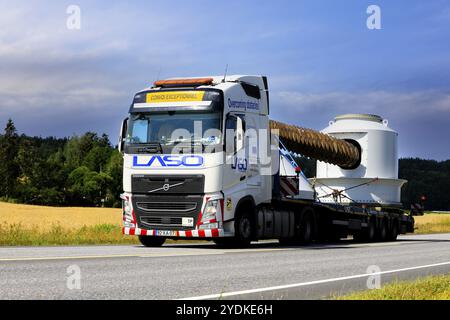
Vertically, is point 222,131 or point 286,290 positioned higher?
point 222,131

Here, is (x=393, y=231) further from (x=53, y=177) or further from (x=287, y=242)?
(x=53, y=177)

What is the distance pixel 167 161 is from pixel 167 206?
3.33 feet

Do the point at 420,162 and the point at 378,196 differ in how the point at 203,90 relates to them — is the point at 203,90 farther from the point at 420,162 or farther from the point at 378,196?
the point at 420,162

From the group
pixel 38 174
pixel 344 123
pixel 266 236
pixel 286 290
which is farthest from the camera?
pixel 38 174

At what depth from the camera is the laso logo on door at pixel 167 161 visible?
16.0 metres

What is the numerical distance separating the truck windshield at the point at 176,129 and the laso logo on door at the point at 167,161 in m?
0.33

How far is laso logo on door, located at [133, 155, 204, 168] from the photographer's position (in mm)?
16016

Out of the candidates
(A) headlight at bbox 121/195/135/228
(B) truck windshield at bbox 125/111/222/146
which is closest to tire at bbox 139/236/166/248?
(A) headlight at bbox 121/195/135/228

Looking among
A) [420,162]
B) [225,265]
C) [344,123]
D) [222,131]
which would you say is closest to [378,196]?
[344,123]

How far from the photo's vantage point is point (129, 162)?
16.7 meters

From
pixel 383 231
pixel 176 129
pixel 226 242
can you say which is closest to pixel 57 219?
pixel 383 231

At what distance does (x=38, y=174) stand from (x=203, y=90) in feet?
302

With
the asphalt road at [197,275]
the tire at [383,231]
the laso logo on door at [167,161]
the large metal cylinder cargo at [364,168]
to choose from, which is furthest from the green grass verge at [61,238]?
the tire at [383,231]

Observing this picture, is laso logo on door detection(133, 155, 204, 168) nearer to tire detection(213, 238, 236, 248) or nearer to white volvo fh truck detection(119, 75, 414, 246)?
white volvo fh truck detection(119, 75, 414, 246)
